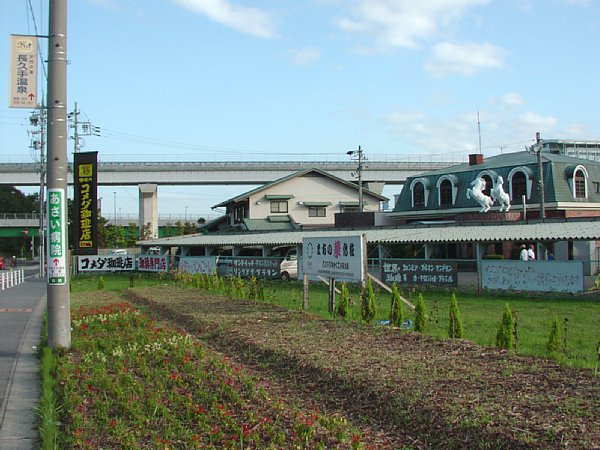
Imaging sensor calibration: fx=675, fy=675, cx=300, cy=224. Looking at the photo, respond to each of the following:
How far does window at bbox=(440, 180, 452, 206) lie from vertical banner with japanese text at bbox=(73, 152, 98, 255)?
31172 millimetres

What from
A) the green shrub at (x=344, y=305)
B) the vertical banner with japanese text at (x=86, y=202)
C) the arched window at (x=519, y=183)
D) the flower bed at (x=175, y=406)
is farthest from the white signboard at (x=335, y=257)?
the arched window at (x=519, y=183)

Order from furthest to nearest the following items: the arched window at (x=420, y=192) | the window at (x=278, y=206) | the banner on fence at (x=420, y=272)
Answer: the window at (x=278, y=206), the arched window at (x=420, y=192), the banner on fence at (x=420, y=272)

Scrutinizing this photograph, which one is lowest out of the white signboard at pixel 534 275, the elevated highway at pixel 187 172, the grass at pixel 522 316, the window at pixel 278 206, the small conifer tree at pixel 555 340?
the grass at pixel 522 316

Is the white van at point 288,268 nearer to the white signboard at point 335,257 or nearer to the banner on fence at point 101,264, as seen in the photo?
the white signboard at point 335,257

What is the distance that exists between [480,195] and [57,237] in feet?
107

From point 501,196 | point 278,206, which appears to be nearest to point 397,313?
point 501,196

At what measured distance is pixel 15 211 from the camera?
10706 cm

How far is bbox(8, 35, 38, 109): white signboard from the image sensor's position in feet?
37.9

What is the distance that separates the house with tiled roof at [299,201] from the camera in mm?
57156

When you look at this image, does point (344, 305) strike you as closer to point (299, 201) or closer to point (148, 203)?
point (299, 201)

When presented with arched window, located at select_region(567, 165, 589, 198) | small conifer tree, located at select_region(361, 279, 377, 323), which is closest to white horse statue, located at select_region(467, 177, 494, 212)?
arched window, located at select_region(567, 165, 589, 198)

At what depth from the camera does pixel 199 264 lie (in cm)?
3581

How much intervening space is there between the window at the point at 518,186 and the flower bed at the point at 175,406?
3279 centimetres

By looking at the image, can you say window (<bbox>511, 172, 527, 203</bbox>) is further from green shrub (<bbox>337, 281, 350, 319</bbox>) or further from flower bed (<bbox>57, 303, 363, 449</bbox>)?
flower bed (<bbox>57, 303, 363, 449</bbox>)
